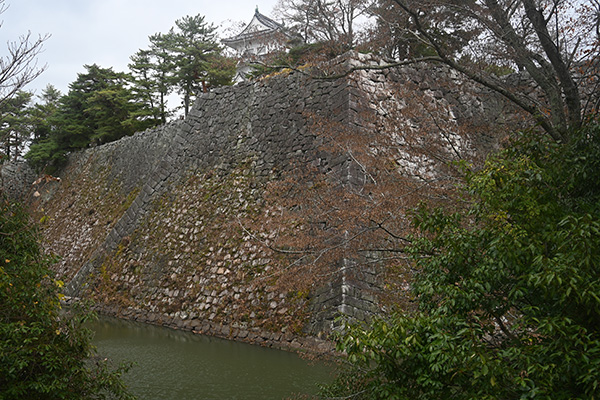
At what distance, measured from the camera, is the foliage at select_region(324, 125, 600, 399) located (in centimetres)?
218

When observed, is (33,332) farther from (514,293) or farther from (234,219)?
(234,219)

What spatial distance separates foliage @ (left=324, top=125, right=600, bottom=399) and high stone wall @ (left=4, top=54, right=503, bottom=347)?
3.74m

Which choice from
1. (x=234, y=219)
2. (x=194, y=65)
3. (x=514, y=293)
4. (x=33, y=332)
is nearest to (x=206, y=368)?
(x=33, y=332)

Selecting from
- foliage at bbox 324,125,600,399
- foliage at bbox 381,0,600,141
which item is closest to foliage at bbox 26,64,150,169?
foliage at bbox 381,0,600,141

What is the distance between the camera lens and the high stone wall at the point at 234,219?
7824 millimetres

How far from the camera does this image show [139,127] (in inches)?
747

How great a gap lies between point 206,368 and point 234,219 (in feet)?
13.0

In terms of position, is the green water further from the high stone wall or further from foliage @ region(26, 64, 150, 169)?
foliage @ region(26, 64, 150, 169)

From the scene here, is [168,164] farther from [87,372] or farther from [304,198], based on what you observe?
[87,372]

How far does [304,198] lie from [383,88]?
301 centimetres

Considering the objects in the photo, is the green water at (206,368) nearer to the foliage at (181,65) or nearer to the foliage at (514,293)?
the foliage at (514,293)

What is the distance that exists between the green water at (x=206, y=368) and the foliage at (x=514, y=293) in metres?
2.54

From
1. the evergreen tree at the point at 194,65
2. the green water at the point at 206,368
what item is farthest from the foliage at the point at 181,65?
the green water at the point at 206,368

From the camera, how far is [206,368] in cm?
647
